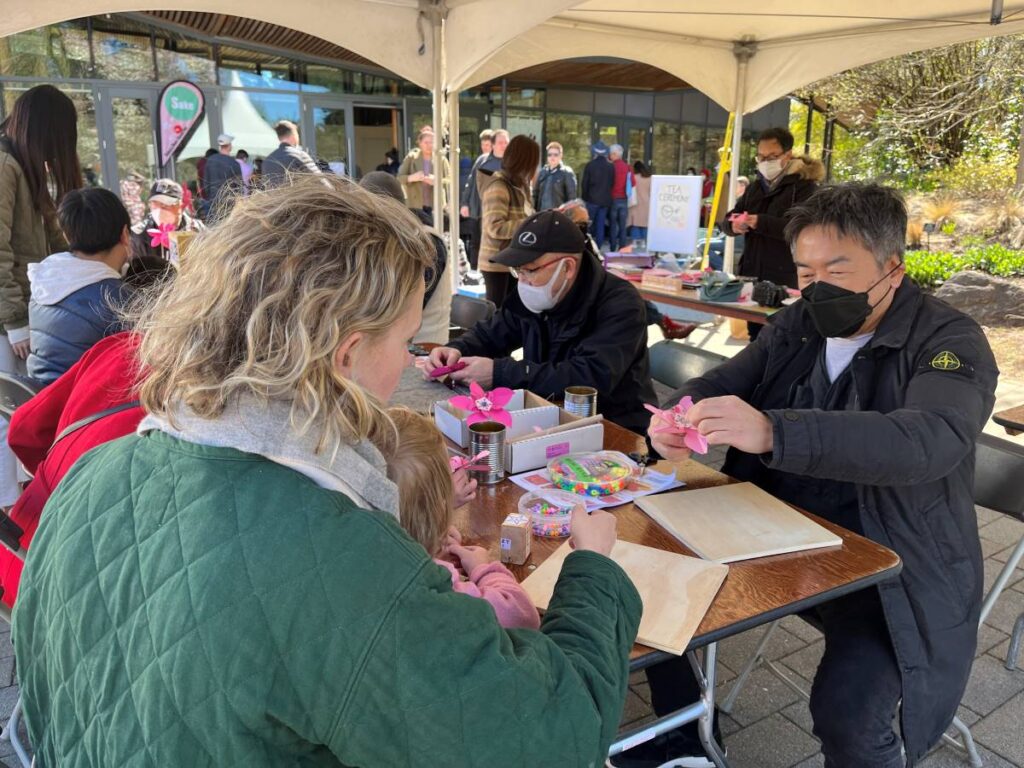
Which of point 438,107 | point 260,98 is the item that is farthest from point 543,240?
point 260,98

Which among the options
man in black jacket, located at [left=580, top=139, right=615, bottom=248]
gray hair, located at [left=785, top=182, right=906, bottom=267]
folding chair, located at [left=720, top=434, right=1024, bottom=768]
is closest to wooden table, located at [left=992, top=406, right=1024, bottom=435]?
folding chair, located at [left=720, top=434, right=1024, bottom=768]

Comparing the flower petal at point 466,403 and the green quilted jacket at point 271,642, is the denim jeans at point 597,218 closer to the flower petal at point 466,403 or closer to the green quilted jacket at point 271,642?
the flower petal at point 466,403

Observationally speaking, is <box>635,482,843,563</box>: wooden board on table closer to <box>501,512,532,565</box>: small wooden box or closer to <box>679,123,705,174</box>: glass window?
<box>501,512,532,565</box>: small wooden box

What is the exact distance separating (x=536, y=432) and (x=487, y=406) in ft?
0.48

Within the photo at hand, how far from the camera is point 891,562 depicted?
152 cm

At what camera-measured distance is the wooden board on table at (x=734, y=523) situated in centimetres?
154

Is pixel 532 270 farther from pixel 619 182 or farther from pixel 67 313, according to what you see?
pixel 619 182

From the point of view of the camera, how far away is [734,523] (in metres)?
1.65

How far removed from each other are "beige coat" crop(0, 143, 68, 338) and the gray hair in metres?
3.13

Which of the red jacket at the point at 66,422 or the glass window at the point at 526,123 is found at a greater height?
the glass window at the point at 526,123

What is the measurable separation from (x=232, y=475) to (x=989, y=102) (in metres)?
14.8

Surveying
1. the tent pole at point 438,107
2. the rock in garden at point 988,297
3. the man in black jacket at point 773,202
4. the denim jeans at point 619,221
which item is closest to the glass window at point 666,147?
the denim jeans at point 619,221

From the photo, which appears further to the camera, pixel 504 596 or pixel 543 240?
pixel 543 240

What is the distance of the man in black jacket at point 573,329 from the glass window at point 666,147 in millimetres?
16035
